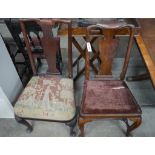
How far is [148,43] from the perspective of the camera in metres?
1.45

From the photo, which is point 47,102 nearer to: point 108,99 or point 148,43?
point 108,99

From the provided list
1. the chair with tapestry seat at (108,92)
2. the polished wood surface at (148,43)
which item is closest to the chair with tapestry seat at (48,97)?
the chair with tapestry seat at (108,92)

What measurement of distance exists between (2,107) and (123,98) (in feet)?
3.20

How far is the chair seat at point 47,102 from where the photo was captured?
3.95ft

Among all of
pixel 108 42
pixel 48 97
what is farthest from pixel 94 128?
pixel 108 42

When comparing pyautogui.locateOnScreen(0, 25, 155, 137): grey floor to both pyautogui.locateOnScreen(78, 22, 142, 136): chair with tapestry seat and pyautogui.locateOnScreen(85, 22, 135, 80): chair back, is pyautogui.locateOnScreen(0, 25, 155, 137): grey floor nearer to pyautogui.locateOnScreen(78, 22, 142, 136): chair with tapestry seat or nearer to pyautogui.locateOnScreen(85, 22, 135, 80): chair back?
pyautogui.locateOnScreen(78, 22, 142, 136): chair with tapestry seat

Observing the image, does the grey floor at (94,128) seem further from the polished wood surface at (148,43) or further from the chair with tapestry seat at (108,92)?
the polished wood surface at (148,43)

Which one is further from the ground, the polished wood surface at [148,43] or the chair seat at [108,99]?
the polished wood surface at [148,43]

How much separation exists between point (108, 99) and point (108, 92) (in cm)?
7

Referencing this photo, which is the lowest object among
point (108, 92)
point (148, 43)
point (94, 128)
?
point (94, 128)

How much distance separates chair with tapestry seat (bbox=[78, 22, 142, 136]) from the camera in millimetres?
1188

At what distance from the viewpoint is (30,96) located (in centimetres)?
128
